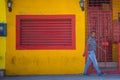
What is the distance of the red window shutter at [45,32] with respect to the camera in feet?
54.4

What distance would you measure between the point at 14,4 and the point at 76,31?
106 inches

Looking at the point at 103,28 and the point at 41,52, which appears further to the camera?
the point at 103,28

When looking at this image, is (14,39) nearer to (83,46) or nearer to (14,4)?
(14,4)

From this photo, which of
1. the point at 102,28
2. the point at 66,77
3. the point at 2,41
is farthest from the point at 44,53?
the point at 102,28

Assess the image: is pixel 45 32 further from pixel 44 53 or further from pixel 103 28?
pixel 103 28

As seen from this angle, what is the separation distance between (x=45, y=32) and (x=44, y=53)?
86cm

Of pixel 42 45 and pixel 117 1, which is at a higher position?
pixel 117 1

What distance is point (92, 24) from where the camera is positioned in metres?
17.3

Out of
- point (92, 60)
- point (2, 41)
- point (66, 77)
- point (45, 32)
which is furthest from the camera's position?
point (45, 32)

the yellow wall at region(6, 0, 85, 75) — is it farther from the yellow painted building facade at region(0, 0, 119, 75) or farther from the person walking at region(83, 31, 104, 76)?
the person walking at region(83, 31, 104, 76)

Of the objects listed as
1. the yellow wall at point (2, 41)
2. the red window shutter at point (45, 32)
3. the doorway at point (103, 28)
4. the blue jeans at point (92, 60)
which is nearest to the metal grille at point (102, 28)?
the doorway at point (103, 28)

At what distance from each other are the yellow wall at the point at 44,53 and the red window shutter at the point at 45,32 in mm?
169

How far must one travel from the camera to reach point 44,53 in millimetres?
16547

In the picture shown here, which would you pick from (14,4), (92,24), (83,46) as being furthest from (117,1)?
(14,4)
